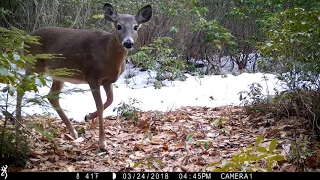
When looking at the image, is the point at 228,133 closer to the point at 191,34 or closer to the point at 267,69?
the point at 267,69

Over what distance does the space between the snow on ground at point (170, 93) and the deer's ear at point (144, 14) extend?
65.9 inches

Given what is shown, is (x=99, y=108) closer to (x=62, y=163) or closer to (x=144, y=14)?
(x=62, y=163)

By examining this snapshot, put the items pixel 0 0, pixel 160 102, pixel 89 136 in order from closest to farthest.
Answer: pixel 89 136, pixel 160 102, pixel 0 0

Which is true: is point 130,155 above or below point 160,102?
below

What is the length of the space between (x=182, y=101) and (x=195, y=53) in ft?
15.1

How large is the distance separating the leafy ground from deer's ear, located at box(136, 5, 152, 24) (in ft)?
4.22

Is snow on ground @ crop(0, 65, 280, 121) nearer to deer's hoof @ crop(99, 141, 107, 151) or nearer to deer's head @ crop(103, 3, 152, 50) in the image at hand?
deer's head @ crop(103, 3, 152, 50)

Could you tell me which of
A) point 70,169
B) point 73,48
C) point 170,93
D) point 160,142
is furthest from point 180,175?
point 170,93

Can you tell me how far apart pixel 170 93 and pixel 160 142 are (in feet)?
13.6

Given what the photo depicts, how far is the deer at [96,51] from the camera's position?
4680 mm

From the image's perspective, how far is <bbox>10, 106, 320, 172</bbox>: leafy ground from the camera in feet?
11.6

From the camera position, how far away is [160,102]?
7.64 m

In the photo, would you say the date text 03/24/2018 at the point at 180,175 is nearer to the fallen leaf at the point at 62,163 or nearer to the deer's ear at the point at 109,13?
the fallen leaf at the point at 62,163

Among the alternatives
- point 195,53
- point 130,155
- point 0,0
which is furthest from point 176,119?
point 195,53
